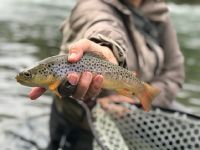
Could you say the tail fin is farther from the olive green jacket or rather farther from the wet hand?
the wet hand

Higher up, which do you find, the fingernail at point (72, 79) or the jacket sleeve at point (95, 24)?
the fingernail at point (72, 79)

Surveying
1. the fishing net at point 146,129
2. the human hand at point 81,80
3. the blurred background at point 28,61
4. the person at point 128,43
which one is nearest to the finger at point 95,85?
the human hand at point 81,80

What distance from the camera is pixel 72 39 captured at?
3578 millimetres

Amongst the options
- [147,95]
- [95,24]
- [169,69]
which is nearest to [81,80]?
[147,95]

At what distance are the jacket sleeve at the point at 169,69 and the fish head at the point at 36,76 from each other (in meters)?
2.04

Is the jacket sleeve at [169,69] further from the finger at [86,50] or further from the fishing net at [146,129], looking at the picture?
the finger at [86,50]

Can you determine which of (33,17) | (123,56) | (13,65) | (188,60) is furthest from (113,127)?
(33,17)

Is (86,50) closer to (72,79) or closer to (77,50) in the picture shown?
(77,50)

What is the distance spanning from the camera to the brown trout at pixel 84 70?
220 centimetres

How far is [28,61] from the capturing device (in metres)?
8.52

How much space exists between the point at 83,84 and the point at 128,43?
1.44 metres

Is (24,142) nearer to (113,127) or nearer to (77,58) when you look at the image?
(113,127)

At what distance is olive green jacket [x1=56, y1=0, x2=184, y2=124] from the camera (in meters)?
3.08

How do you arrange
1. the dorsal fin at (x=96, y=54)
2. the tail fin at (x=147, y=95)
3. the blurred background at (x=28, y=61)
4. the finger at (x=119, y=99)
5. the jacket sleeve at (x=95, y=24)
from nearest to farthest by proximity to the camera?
the dorsal fin at (x=96, y=54)
the tail fin at (x=147, y=95)
the jacket sleeve at (x=95, y=24)
the finger at (x=119, y=99)
the blurred background at (x=28, y=61)
